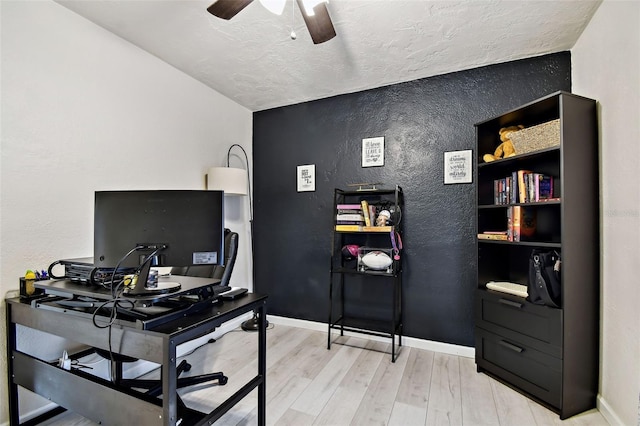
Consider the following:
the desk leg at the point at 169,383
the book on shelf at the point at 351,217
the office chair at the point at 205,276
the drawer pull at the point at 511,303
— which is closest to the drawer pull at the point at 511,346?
the drawer pull at the point at 511,303

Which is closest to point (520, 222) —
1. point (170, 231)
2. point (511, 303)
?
point (511, 303)

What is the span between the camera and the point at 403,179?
2.85 meters

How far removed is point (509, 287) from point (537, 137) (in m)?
1.05

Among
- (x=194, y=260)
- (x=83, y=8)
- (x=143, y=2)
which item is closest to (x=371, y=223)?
(x=194, y=260)

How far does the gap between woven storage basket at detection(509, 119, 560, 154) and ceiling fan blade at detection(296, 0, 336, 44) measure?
1.43 m

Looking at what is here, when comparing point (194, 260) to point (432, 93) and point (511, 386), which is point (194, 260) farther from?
point (432, 93)

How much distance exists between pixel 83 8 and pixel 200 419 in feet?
8.04

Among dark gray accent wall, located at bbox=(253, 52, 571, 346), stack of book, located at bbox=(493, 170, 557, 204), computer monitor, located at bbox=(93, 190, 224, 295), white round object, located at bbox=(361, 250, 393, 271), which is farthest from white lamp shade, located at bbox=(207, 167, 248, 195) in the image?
stack of book, located at bbox=(493, 170, 557, 204)

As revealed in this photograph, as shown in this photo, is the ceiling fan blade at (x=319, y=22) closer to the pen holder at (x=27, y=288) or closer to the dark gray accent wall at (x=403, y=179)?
the dark gray accent wall at (x=403, y=179)

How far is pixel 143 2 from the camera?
73.0 inches

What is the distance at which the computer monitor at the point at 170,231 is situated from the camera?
1.27 m

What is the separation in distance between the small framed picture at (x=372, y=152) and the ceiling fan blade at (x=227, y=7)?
1697 mm

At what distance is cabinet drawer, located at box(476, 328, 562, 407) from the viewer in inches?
70.5

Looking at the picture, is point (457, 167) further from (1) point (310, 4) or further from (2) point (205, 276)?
(2) point (205, 276)
